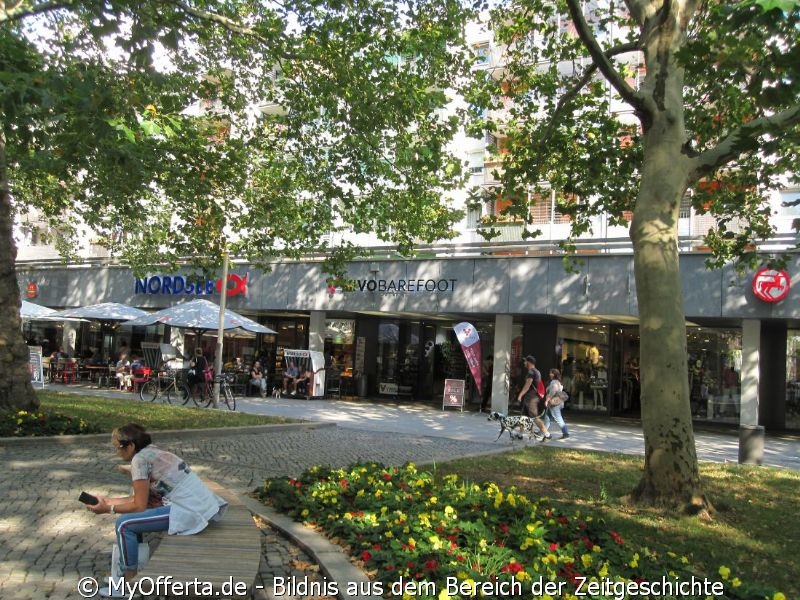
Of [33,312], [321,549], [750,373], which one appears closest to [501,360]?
[750,373]

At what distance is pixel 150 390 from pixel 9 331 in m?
8.44

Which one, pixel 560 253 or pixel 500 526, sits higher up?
pixel 560 253

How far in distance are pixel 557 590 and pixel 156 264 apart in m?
23.6

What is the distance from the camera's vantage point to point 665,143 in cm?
780

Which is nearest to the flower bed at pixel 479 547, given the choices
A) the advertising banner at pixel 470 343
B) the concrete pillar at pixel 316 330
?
the advertising banner at pixel 470 343

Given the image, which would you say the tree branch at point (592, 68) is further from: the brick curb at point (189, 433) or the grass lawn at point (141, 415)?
the grass lawn at point (141, 415)

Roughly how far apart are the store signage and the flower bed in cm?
1944

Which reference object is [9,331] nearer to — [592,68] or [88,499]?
[88,499]

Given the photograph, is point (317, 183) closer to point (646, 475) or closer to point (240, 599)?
point (646, 475)

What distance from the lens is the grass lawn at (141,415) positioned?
1280cm

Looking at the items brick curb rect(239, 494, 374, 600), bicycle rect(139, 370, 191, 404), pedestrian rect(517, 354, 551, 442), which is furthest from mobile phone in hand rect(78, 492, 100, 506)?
bicycle rect(139, 370, 191, 404)

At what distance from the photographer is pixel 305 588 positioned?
4.73 m

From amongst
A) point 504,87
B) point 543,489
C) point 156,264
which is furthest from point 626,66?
point 156,264

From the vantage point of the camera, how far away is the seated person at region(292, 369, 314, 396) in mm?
23750
